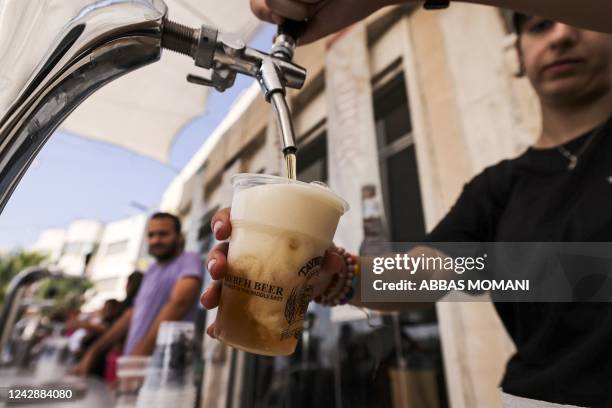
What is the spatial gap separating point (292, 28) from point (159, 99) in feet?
4.00

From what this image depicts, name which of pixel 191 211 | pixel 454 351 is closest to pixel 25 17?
pixel 454 351

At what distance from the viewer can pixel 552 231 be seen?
70 cm

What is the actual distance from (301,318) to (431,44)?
2.05m

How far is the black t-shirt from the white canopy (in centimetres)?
71

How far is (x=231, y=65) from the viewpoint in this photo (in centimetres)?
41

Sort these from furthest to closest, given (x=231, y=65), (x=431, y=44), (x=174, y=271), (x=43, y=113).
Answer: (x=431, y=44), (x=174, y=271), (x=231, y=65), (x=43, y=113)

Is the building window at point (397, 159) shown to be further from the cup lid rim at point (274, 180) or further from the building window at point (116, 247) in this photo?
the building window at point (116, 247)

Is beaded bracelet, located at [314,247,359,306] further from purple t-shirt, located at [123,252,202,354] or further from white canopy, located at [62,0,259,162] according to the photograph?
purple t-shirt, located at [123,252,202,354]

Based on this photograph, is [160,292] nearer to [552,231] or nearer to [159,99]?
[159,99]

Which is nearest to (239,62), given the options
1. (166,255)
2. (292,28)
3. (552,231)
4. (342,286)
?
(292,28)

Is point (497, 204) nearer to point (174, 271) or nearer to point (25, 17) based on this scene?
point (25, 17)

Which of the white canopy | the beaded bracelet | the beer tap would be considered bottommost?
the beaded bracelet

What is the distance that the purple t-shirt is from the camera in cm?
163

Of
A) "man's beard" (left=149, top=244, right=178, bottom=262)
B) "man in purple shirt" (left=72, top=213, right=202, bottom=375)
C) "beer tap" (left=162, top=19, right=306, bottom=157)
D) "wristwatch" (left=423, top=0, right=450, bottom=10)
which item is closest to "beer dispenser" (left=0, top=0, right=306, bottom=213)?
"beer tap" (left=162, top=19, right=306, bottom=157)
